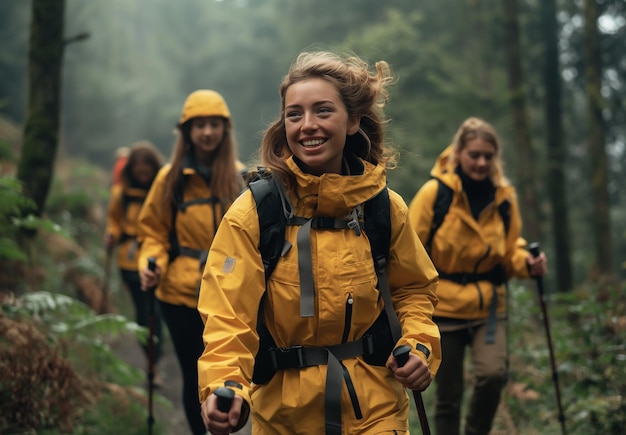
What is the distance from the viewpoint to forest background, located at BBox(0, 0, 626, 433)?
13.4 meters

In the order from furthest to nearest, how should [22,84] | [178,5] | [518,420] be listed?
[178,5], [22,84], [518,420]

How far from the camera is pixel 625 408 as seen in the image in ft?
18.6

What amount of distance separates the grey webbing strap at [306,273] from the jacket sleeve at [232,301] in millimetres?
180

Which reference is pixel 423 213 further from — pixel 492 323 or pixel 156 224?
pixel 156 224

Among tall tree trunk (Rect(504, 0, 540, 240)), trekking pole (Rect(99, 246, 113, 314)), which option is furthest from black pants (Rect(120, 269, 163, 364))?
tall tree trunk (Rect(504, 0, 540, 240))

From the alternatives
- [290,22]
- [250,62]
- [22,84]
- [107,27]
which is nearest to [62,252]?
[22,84]

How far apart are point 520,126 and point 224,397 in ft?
39.2

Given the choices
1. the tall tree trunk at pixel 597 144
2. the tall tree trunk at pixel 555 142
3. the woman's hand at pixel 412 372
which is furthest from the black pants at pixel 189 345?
the tall tree trunk at pixel 555 142

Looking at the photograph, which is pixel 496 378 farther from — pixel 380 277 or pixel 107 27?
pixel 107 27

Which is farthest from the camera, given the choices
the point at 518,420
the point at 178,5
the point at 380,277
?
the point at 178,5

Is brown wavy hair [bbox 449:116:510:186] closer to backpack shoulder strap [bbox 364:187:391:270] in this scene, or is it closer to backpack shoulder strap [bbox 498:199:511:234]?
backpack shoulder strap [bbox 498:199:511:234]

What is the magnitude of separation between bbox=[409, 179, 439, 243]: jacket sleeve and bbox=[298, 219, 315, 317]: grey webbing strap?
2428 mm

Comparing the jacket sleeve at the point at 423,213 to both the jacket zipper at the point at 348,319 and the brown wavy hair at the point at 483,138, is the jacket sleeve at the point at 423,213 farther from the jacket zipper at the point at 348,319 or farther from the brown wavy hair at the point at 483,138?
the jacket zipper at the point at 348,319

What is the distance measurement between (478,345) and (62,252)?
8.70 m
